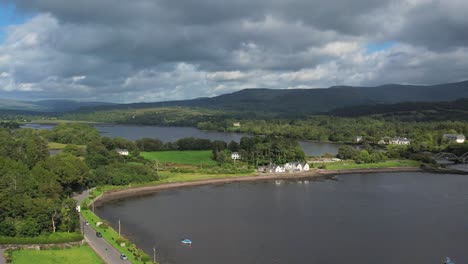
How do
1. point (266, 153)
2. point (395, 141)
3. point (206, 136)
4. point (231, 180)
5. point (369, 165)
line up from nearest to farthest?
point (231, 180) < point (266, 153) < point (369, 165) < point (395, 141) < point (206, 136)

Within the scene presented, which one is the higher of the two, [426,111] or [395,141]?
[426,111]

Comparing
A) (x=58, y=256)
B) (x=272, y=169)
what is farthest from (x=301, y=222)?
(x=272, y=169)

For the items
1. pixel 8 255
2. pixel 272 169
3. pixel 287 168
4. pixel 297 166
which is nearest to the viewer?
pixel 8 255

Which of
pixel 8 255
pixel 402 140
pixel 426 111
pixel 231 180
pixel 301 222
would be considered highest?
pixel 426 111

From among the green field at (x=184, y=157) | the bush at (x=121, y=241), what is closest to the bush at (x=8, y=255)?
the bush at (x=121, y=241)

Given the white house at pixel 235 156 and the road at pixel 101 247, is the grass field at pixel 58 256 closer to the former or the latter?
the road at pixel 101 247

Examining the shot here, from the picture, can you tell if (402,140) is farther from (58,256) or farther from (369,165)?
(58,256)
